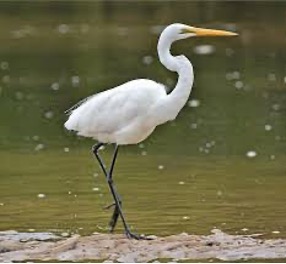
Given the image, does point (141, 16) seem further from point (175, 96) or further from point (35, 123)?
point (175, 96)

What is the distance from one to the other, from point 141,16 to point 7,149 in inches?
792

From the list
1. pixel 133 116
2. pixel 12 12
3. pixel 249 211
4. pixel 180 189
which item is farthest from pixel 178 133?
pixel 12 12

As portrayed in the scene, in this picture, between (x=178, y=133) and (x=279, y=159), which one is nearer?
(x=279, y=159)

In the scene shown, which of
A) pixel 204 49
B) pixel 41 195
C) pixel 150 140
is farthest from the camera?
pixel 204 49

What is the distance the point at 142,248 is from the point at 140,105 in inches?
44.1

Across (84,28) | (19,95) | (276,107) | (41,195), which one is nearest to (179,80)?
(41,195)

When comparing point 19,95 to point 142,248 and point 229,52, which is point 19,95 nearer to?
point 229,52

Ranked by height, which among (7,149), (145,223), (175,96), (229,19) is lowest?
(145,223)

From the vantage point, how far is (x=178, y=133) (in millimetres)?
15773

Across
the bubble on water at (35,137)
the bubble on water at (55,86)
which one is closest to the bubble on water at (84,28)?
the bubble on water at (55,86)

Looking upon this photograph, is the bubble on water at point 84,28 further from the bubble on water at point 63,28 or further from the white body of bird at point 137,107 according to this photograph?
Answer: the white body of bird at point 137,107

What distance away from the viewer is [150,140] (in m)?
15.3

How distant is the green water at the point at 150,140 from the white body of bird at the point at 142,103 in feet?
2.90

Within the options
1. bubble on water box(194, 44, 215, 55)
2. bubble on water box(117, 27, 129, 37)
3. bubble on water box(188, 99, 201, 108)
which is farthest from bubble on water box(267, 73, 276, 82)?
bubble on water box(117, 27, 129, 37)
